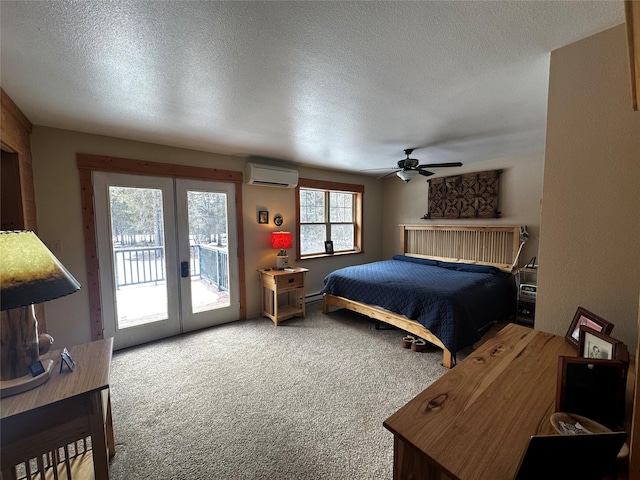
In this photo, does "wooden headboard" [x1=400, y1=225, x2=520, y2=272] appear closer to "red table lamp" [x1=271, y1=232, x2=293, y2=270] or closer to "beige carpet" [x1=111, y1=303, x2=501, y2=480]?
A: "beige carpet" [x1=111, y1=303, x2=501, y2=480]

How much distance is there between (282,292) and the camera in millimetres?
3945

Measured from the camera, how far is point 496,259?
169 inches

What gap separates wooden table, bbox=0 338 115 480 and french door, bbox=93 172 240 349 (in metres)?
2.03

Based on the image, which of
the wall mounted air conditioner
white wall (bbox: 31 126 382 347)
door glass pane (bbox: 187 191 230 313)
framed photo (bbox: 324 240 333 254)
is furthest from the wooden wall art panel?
white wall (bbox: 31 126 382 347)

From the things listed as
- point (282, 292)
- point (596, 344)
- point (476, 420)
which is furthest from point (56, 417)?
point (282, 292)

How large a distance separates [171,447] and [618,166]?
115 inches

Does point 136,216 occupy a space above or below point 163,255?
above

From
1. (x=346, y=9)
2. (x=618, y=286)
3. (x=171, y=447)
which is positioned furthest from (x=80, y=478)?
(x=618, y=286)

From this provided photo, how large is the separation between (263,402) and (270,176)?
2.87m

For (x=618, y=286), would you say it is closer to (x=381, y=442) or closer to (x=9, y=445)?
(x=381, y=442)

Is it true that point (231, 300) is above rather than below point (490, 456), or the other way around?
below

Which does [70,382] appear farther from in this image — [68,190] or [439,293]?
[439,293]

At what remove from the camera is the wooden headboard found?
4145mm

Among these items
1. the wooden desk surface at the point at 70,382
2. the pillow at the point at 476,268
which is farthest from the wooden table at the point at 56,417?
the pillow at the point at 476,268
